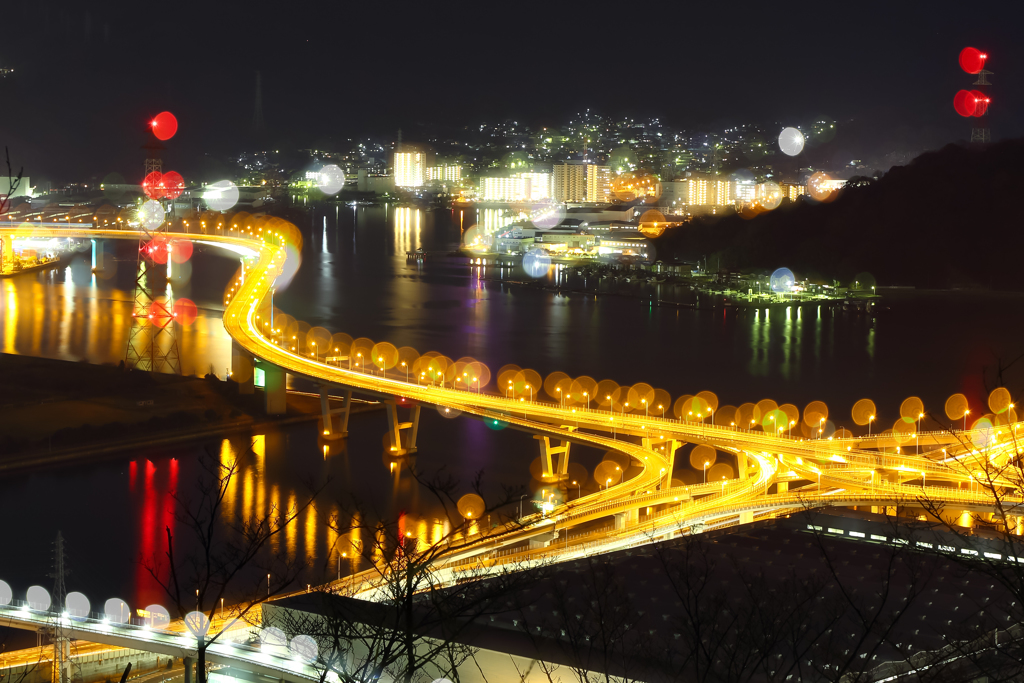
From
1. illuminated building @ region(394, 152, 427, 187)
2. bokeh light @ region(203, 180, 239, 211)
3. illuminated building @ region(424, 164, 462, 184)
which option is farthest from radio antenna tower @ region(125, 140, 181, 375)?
illuminated building @ region(424, 164, 462, 184)

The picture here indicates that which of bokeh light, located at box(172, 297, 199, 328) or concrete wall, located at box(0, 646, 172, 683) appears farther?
bokeh light, located at box(172, 297, 199, 328)

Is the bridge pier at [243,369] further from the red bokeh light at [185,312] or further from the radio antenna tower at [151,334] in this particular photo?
the red bokeh light at [185,312]

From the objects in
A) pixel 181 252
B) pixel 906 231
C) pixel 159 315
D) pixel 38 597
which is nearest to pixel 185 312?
pixel 159 315

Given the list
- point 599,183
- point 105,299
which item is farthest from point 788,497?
point 599,183

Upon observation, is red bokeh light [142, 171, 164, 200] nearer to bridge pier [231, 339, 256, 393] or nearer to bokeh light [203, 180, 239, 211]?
bridge pier [231, 339, 256, 393]

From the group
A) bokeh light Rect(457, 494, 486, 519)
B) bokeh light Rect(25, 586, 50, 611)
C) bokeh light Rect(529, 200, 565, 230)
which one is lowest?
bokeh light Rect(457, 494, 486, 519)

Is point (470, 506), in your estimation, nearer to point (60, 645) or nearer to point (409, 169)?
point (60, 645)

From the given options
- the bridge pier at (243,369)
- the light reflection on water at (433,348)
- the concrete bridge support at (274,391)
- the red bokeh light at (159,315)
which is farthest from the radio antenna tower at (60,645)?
the red bokeh light at (159,315)

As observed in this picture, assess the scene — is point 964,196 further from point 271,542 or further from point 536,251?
point 271,542
